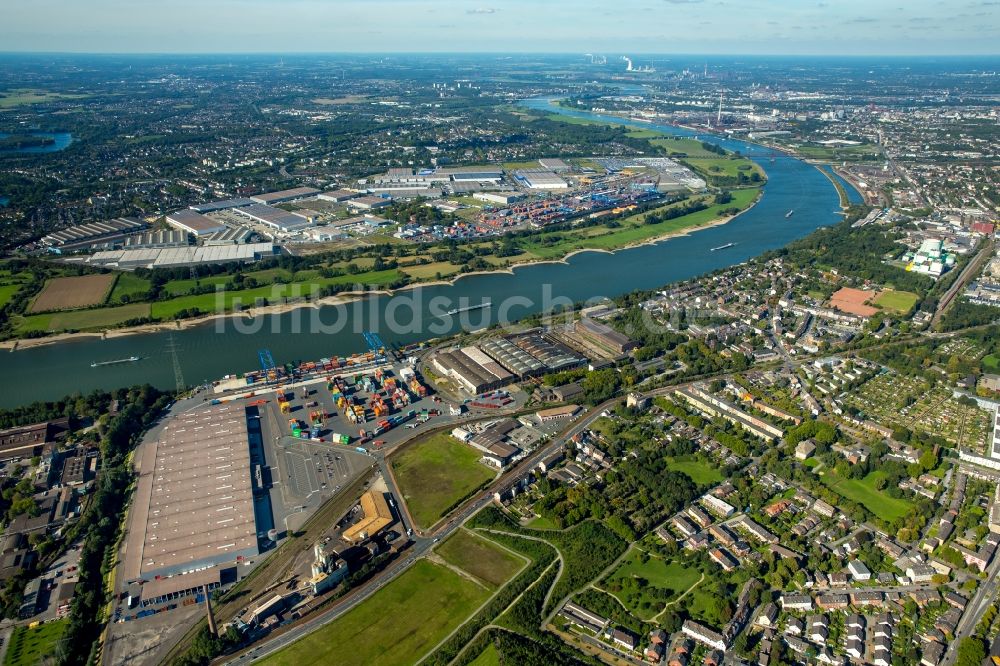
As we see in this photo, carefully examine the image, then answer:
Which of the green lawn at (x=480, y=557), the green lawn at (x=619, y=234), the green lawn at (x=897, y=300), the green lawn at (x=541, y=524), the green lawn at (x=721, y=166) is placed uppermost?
the green lawn at (x=721, y=166)

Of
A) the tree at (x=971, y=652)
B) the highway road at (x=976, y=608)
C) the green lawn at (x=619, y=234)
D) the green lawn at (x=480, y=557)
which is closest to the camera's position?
the tree at (x=971, y=652)

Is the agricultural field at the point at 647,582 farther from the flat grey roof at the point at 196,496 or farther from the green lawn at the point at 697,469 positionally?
the flat grey roof at the point at 196,496

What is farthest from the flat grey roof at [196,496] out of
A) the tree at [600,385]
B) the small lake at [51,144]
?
the small lake at [51,144]

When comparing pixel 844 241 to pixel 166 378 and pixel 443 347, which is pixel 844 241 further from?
pixel 166 378

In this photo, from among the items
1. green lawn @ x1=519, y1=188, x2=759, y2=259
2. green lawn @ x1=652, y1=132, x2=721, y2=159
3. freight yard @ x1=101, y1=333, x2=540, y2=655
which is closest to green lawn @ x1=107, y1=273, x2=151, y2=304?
freight yard @ x1=101, y1=333, x2=540, y2=655

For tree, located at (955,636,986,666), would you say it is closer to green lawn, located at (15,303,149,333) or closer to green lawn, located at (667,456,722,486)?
green lawn, located at (667,456,722,486)

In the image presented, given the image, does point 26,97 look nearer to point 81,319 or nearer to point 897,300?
point 81,319

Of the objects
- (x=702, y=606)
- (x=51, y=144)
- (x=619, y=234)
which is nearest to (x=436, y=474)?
(x=702, y=606)

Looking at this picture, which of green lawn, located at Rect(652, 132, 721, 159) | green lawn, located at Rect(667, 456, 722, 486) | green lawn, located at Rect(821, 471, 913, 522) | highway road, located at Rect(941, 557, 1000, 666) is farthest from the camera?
green lawn, located at Rect(652, 132, 721, 159)
